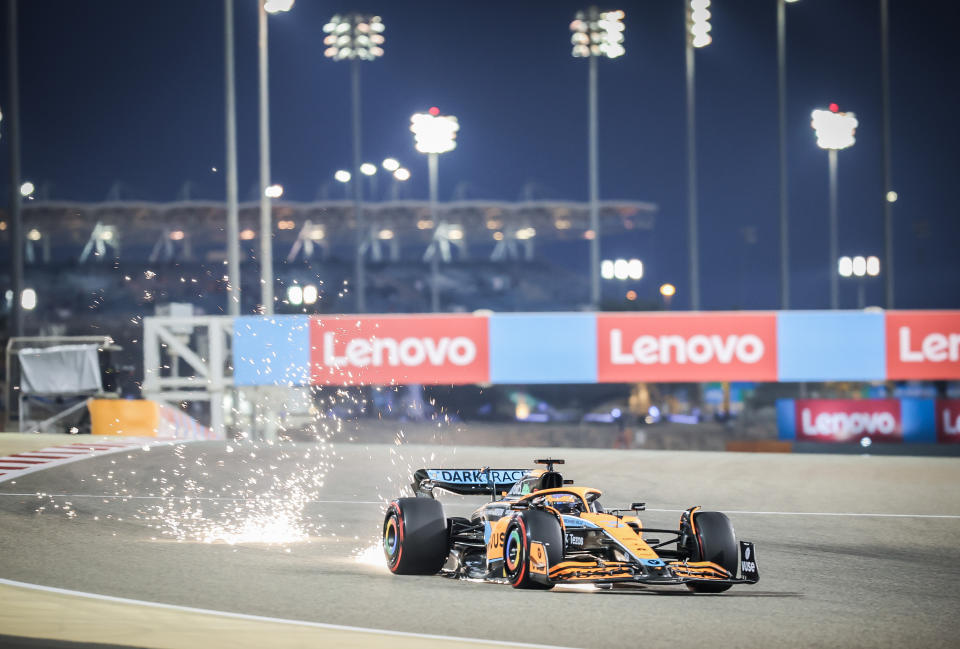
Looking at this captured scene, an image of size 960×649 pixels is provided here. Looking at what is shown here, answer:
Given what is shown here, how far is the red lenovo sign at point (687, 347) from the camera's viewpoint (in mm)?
25281

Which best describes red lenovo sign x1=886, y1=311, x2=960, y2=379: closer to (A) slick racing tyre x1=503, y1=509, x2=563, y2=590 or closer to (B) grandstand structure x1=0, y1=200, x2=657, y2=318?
(A) slick racing tyre x1=503, y1=509, x2=563, y2=590

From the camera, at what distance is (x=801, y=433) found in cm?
2781

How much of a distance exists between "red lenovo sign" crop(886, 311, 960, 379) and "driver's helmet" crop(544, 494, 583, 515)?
17.4 metres

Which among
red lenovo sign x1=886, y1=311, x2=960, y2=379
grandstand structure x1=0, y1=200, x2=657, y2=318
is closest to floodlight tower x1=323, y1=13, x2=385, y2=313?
red lenovo sign x1=886, y1=311, x2=960, y2=379

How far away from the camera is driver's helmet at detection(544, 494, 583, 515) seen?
33.2 ft

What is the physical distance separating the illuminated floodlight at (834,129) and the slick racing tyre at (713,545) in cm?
4222

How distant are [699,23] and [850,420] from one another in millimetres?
22046

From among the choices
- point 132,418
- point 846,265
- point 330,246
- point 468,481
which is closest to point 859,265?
point 846,265

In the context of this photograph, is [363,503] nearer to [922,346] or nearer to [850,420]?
[922,346]

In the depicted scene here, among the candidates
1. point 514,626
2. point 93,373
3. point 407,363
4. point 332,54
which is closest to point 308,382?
point 407,363

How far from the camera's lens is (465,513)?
16016 millimetres

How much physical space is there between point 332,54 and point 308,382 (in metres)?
31.0

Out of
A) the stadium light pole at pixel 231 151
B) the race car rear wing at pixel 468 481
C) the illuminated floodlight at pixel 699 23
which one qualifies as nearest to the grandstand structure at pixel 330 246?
the illuminated floodlight at pixel 699 23

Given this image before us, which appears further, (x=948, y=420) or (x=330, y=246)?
(x=330, y=246)
